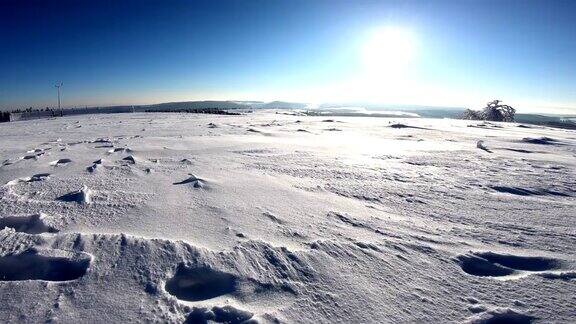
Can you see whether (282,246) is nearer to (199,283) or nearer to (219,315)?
(199,283)

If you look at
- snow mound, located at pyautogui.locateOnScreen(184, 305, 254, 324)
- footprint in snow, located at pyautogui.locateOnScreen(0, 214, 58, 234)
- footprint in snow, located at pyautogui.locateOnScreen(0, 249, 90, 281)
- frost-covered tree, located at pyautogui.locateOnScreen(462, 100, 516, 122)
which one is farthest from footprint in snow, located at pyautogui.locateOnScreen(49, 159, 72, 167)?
frost-covered tree, located at pyautogui.locateOnScreen(462, 100, 516, 122)

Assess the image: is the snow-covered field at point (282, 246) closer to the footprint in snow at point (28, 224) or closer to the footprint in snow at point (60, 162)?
the footprint in snow at point (28, 224)

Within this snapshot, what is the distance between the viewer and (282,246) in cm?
201

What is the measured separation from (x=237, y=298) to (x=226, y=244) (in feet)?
1.67

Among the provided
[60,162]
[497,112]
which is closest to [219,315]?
[60,162]

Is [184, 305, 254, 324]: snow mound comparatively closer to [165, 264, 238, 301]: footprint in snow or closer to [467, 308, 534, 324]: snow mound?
[165, 264, 238, 301]: footprint in snow

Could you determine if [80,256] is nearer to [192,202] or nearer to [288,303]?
[192,202]

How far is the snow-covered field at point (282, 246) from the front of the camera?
58.6 inches

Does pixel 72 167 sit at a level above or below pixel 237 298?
above

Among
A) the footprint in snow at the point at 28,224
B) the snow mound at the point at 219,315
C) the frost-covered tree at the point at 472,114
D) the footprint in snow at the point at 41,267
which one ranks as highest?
the frost-covered tree at the point at 472,114

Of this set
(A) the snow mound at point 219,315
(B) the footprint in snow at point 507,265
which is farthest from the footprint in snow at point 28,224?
(B) the footprint in snow at point 507,265

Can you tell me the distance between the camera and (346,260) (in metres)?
1.91

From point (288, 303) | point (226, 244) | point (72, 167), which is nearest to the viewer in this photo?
point (288, 303)

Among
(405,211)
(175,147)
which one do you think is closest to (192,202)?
(405,211)
